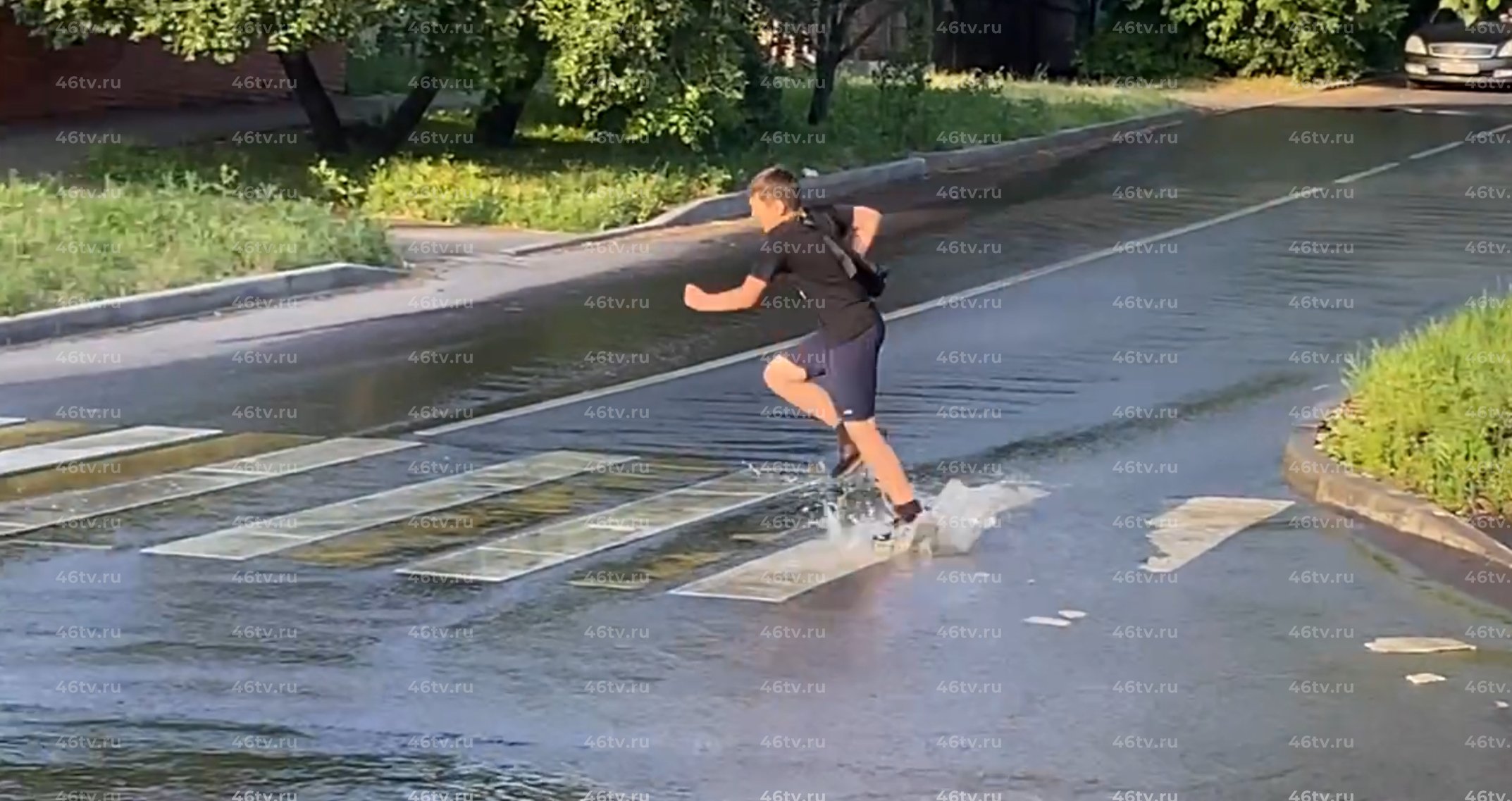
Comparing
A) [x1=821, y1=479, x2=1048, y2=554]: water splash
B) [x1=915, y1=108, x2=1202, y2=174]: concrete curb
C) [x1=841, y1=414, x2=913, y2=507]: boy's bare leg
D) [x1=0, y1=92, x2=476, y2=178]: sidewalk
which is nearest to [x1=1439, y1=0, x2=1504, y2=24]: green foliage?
[x1=821, y1=479, x2=1048, y2=554]: water splash

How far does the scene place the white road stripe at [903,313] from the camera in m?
13.4

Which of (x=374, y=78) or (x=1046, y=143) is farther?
(x=374, y=78)

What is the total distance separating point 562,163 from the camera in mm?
25172

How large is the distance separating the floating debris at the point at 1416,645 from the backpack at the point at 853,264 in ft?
9.03

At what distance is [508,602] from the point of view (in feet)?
30.1

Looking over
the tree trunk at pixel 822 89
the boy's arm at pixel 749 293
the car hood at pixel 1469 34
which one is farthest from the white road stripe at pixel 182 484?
the car hood at pixel 1469 34

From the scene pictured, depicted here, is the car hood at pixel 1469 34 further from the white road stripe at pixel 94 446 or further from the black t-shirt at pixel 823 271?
the black t-shirt at pixel 823 271

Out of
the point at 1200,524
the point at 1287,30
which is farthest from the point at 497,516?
the point at 1287,30

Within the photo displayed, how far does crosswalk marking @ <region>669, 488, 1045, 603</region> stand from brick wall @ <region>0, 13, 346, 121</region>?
64.8 ft

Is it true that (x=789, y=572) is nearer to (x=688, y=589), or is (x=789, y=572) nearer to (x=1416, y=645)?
(x=688, y=589)

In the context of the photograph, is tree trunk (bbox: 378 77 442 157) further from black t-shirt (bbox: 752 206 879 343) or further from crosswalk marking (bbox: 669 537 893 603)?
crosswalk marking (bbox: 669 537 893 603)

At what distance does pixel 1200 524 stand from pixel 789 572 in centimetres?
220

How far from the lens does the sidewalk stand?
80.9 feet

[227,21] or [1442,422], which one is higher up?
[227,21]
